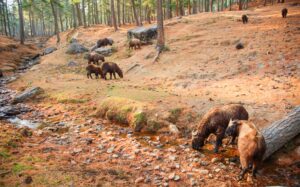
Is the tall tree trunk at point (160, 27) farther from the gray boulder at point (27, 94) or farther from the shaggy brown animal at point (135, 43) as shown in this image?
the gray boulder at point (27, 94)

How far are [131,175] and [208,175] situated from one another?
1.99 metres

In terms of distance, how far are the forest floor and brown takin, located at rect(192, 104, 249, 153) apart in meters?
0.36

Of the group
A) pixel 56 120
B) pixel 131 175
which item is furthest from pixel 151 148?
pixel 56 120

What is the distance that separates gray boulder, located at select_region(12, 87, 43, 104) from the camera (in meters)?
13.9

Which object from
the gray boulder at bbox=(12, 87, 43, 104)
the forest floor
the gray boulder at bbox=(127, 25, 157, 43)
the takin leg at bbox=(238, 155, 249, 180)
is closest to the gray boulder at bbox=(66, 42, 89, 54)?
the forest floor

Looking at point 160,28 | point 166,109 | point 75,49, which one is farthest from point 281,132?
point 75,49

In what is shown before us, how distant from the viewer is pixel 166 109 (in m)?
10.1

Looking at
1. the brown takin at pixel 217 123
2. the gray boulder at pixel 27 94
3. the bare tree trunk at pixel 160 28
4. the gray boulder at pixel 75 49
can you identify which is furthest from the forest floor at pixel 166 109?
the gray boulder at pixel 75 49

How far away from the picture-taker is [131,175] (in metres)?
6.57

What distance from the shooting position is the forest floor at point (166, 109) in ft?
21.2

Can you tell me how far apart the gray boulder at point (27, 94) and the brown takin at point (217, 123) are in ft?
33.5

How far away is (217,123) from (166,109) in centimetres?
262

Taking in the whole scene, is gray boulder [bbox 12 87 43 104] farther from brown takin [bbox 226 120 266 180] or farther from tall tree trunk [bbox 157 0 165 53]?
brown takin [bbox 226 120 266 180]

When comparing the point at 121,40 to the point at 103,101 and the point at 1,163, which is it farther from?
the point at 1,163
